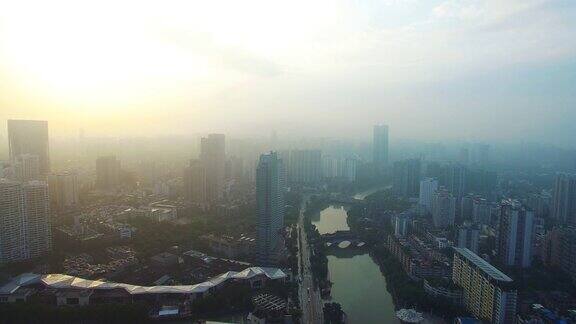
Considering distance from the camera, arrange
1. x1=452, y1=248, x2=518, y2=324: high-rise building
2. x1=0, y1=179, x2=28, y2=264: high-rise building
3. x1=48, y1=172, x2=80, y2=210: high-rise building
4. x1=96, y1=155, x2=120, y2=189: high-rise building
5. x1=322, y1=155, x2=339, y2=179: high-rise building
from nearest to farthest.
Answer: x1=452, y1=248, x2=518, y2=324: high-rise building → x1=0, y1=179, x2=28, y2=264: high-rise building → x1=48, y1=172, x2=80, y2=210: high-rise building → x1=96, y1=155, x2=120, y2=189: high-rise building → x1=322, y1=155, x2=339, y2=179: high-rise building

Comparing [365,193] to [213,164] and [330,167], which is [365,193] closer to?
[330,167]

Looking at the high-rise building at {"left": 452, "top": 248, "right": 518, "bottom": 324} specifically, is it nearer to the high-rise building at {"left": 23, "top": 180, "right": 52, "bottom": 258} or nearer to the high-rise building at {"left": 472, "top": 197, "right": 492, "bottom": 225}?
the high-rise building at {"left": 472, "top": 197, "right": 492, "bottom": 225}

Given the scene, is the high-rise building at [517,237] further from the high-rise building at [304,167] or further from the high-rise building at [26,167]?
the high-rise building at [26,167]

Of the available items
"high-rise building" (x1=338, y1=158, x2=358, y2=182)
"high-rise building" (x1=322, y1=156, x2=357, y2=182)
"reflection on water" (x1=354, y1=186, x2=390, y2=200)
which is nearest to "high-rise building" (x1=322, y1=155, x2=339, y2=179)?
"high-rise building" (x1=322, y1=156, x2=357, y2=182)

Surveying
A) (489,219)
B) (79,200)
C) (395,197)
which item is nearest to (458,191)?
(395,197)

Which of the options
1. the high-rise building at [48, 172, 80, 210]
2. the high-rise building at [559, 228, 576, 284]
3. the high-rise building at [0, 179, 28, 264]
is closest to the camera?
the high-rise building at [0, 179, 28, 264]

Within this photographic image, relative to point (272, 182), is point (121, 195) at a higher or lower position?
lower

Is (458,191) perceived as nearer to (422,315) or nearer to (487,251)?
(487,251)
